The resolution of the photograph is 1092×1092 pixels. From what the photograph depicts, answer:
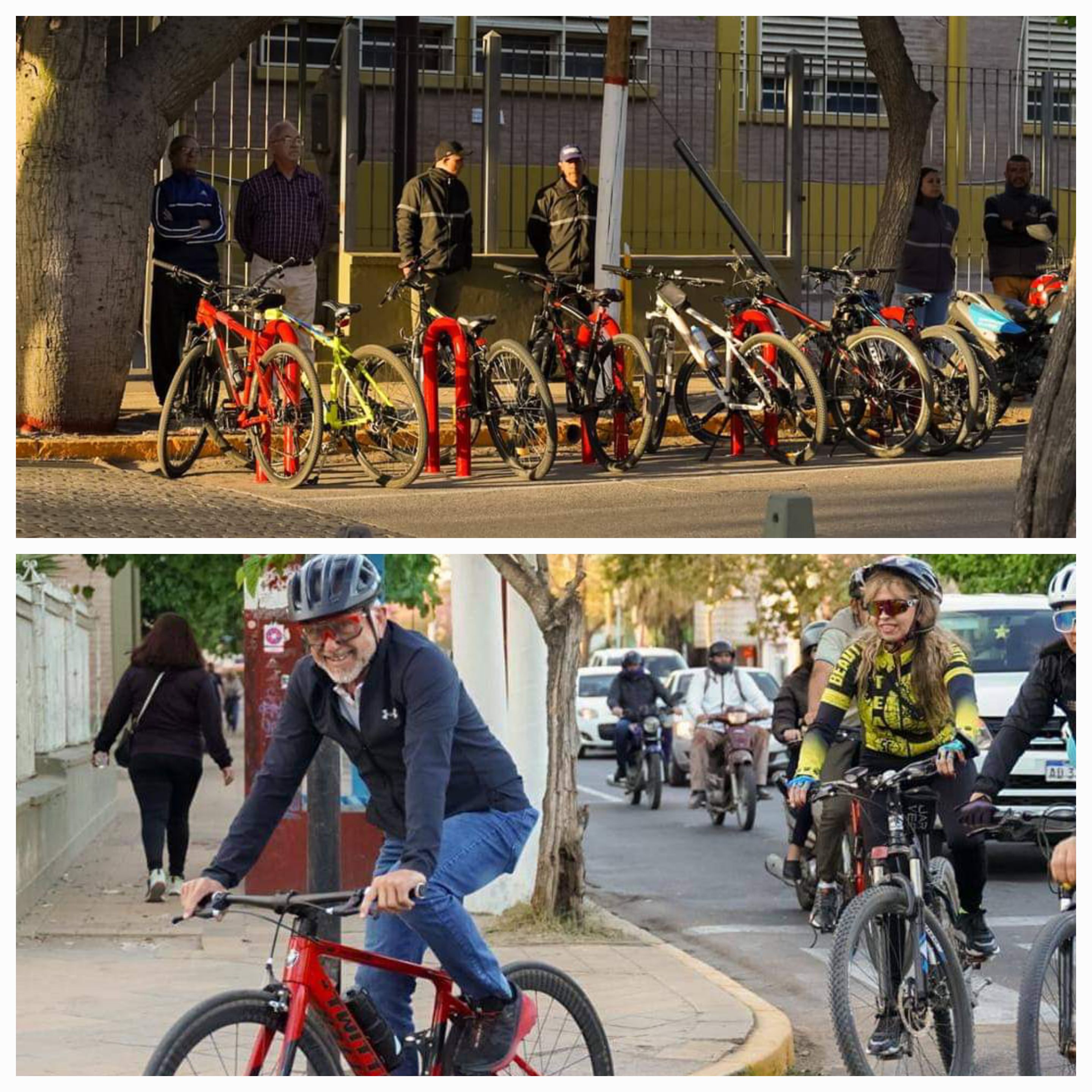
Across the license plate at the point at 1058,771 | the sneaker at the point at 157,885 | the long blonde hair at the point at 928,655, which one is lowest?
the sneaker at the point at 157,885

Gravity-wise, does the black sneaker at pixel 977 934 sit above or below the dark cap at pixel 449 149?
below

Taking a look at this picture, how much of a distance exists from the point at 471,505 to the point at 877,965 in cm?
542

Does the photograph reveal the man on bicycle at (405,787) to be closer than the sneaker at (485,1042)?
Yes

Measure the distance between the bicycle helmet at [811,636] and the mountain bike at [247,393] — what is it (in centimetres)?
309

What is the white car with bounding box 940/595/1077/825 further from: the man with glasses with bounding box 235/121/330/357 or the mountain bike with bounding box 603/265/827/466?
the man with glasses with bounding box 235/121/330/357

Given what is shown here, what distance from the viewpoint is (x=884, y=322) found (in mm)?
13078

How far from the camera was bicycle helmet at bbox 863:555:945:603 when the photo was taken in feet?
21.3

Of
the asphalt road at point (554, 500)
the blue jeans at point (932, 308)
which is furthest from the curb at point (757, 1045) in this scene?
the blue jeans at point (932, 308)

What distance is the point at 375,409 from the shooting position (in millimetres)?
11672

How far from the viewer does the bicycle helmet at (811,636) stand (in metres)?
10.4

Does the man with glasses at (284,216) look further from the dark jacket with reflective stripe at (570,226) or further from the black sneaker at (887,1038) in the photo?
the black sneaker at (887,1038)

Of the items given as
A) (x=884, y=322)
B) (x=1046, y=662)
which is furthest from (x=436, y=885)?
(x=884, y=322)

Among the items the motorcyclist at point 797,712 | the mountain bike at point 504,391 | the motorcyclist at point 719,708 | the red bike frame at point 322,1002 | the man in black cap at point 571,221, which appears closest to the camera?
the red bike frame at point 322,1002

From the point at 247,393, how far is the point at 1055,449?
17.1ft
